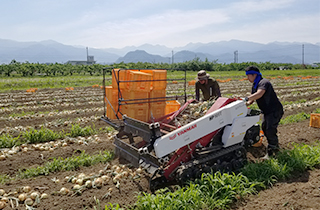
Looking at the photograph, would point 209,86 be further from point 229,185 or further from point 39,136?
point 39,136

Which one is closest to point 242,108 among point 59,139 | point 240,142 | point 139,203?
point 240,142

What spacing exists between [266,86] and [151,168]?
116 inches

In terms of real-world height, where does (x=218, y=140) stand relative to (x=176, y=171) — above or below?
above

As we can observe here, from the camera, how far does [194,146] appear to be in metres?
4.43

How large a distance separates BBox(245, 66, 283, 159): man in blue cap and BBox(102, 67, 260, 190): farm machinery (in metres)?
0.40

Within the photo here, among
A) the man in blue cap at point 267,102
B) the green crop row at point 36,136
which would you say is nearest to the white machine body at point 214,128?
the man in blue cap at point 267,102

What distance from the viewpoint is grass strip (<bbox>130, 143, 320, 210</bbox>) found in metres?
3.62

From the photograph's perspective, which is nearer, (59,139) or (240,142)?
(240,142)

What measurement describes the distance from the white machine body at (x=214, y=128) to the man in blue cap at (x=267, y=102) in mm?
542

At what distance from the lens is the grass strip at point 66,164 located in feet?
16.3

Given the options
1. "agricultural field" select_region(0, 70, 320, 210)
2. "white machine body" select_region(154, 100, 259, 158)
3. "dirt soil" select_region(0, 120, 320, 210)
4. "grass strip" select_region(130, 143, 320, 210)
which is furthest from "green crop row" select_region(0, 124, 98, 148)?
"white machine body" select_region(154, 100, 259, 158)

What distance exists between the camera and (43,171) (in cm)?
497

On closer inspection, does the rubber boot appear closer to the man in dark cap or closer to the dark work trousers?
the dark work trousers

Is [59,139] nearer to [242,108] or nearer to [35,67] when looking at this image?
[242,108]
